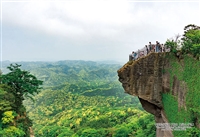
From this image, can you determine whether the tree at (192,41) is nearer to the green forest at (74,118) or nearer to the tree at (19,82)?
the green forest at (74,118)

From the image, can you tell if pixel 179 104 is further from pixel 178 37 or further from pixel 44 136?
pixel 44 136

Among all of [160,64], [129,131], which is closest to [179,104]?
[160,64]

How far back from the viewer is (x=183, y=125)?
42.3ft

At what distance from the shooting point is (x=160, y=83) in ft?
48.1

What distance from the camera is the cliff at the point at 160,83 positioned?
518 inches

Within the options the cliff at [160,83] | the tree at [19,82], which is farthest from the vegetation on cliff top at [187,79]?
the tree at [19,82]

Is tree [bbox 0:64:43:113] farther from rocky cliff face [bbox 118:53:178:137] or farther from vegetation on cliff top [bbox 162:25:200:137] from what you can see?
vegetation on cliff top [bbox 162:25:200:137]

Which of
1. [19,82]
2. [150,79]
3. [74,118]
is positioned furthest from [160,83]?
[74,118]

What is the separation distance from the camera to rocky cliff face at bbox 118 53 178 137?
1441 cm

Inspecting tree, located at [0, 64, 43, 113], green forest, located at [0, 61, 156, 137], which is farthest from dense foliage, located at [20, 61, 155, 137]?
tree, located at [0, 64, 43, 113]

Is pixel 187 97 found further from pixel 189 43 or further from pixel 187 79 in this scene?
pixel 189 43

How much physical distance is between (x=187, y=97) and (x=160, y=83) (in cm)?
251

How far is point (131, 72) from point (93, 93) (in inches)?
3379

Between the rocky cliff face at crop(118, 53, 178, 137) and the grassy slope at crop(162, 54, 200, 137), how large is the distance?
57 cm
